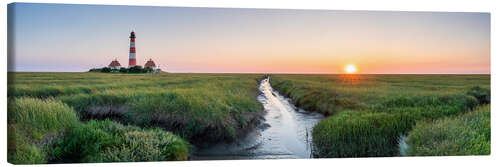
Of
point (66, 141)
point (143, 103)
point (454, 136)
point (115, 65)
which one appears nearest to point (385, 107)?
point (454, 136)

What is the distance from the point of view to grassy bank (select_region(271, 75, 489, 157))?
6.95m

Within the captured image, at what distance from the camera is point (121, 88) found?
781cm

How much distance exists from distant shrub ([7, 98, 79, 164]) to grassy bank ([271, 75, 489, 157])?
5040mm

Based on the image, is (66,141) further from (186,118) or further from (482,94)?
(482,94)

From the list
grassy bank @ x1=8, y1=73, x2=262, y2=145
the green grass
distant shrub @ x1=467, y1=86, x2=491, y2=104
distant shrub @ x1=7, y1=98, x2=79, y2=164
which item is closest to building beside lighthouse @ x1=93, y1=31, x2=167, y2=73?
grassy bank @ x1=8, y1=73, x2=262, y2=145

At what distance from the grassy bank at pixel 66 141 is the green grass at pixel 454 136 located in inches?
180

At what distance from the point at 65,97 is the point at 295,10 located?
526 cm

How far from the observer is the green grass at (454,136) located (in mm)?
6332

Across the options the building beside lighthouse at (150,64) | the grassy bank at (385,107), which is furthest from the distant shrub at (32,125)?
the grassy bank at (385,107)

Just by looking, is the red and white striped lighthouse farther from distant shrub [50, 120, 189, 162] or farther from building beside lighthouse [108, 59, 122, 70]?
distant shrub [50, 120, 189, 162]

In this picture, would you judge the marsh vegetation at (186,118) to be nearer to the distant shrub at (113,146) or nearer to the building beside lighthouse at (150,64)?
A: the distant shrub at (113,146)

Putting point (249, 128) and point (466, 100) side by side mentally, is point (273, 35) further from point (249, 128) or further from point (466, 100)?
point (466, 100)

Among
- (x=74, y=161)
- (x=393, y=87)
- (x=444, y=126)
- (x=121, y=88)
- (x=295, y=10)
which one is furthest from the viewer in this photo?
(x=393, y=87)

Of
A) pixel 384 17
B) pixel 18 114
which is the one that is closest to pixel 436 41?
pixel 384 17
